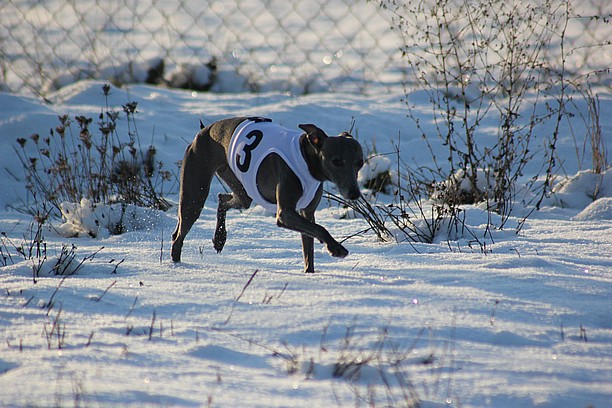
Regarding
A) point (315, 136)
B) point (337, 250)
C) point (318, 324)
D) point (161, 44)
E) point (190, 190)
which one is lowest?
point (318, 324)

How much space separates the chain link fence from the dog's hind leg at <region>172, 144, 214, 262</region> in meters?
6.28

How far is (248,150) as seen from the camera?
4.24 metres

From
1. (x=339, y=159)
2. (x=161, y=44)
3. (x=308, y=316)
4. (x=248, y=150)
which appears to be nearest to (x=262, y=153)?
(x=248, y=150)

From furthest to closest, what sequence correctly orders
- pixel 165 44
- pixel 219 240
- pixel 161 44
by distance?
pixel 165 44, pixel 161 44, pixel 219 240

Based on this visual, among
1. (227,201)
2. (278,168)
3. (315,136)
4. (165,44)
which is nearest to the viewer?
(315,136)

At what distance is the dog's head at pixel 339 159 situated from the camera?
4008mm

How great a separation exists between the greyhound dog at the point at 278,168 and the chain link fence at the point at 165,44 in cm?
631

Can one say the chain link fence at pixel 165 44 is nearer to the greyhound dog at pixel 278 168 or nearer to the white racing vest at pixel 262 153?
the greyhound dog at pixel 278 168

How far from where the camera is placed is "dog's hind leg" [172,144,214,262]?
15.0 feet

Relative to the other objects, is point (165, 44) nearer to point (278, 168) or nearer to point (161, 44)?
point (161, 44)

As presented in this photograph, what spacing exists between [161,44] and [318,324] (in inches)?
364

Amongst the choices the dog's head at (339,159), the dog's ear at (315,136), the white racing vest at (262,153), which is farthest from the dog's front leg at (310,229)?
the dog's ear at (315,136)

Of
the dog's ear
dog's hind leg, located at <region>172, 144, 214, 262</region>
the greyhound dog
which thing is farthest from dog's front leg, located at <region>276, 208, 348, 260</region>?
dog's hind leg, located at <region>172, 144, 214, 262</region>

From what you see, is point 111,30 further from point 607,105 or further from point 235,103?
point 607,105
